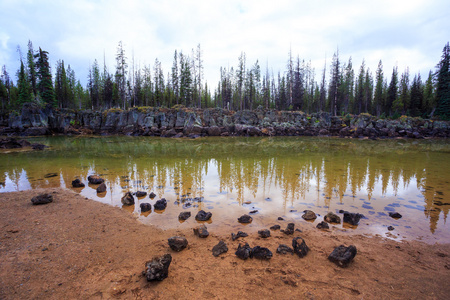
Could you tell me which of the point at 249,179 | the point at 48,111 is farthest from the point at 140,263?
the point at 48,111

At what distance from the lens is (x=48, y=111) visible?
43625mm

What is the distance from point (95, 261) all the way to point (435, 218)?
27.4 feet

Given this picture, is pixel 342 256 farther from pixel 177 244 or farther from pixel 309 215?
pixel 177 244

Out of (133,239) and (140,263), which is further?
(133,239)

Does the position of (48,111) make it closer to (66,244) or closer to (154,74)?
(154,74)

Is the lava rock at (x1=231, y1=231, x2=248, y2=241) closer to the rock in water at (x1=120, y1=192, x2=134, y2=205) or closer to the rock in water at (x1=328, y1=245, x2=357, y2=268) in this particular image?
the rock in water at (x1=328, y1=245, x2=357, y2=268)

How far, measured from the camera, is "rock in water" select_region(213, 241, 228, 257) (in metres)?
3.74

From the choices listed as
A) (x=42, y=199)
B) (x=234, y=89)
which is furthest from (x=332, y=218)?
(x=234, y=89)

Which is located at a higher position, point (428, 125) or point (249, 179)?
point (428, 125)

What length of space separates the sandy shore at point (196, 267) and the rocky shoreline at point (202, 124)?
36831 millimetres

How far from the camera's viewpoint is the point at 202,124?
45469 millimetres

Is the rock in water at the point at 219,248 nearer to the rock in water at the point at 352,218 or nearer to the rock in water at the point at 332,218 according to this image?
the rock in water at the point at 332,218

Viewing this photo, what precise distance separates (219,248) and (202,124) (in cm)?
4266

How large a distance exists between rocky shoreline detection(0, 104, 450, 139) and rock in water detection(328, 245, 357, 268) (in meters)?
38.2
